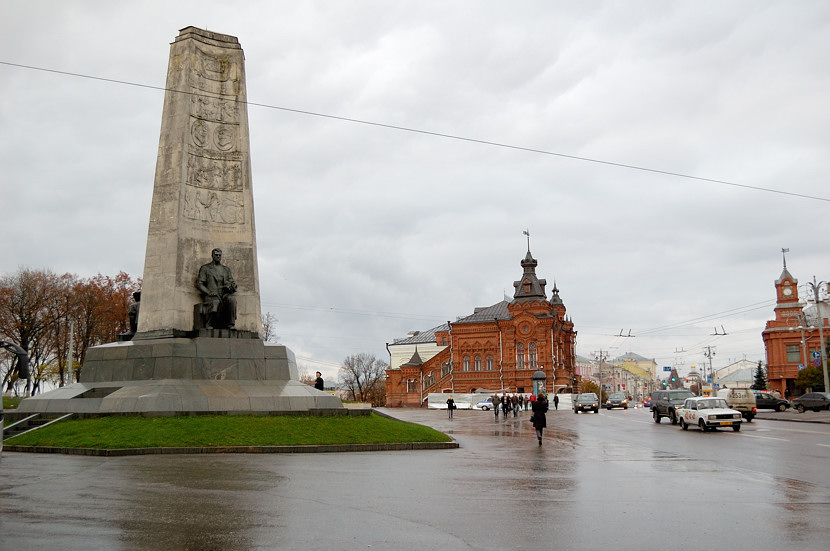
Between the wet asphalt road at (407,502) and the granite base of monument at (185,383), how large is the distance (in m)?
3.61

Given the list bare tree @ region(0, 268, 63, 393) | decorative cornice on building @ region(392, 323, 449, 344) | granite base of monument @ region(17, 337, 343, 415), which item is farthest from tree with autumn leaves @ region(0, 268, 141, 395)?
decorative cornice on building @ region(392, 323, 449, 344)

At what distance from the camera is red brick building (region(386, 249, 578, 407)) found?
265 feet

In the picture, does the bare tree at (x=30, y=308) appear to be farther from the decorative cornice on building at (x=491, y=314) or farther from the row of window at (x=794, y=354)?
the row of window at (x=794, y=354)

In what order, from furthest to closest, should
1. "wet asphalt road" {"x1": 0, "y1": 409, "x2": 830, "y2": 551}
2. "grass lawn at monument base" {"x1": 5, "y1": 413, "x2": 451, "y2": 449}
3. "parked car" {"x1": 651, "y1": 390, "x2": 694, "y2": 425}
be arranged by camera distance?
1. "parked car" {"x1": 651, "y1": 390, "x2": 694, "y2": 425}
2. "grass lawn at monument base" {"x1": 5, "y1": 413, "x2": 451, "y2": 449}
3. "wet asphalt road" {"x1": 0, "y1": 409, "x2": 830, "y2": 551}

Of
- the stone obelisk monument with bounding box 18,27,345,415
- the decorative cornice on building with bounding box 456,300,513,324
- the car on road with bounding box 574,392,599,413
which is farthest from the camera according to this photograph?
the decorative cornice on building with bounding box 456,300,513,324

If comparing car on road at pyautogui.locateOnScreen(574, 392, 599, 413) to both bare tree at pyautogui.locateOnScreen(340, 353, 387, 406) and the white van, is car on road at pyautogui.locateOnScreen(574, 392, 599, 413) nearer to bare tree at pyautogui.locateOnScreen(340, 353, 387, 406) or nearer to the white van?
the white van

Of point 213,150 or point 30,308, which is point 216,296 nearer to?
point 213,150

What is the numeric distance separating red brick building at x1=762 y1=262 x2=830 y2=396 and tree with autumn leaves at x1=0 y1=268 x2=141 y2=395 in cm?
6910

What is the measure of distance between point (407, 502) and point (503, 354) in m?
74.2

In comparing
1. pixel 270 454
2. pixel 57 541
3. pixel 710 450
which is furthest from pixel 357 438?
pixel 57 541

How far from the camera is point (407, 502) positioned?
9.35 meters

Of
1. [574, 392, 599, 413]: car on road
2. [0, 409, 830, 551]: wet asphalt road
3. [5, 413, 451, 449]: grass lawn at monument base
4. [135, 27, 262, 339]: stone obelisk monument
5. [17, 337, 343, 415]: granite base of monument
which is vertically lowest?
[574, 392, 599, 413]: car on road

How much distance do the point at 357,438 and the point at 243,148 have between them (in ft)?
34.3

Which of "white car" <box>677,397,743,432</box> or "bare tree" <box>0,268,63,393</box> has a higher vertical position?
"bare tree" <box>0,268,63,393</box>
